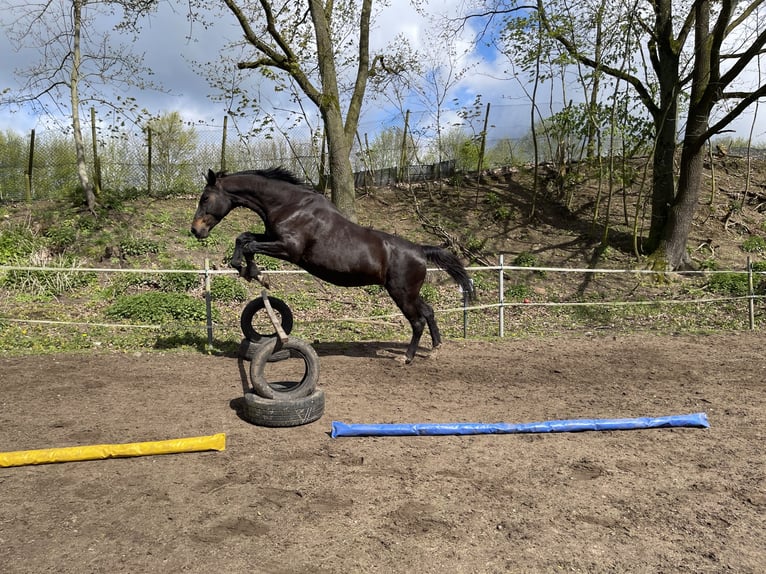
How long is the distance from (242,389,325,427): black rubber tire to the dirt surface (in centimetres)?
9

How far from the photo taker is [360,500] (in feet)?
10.9

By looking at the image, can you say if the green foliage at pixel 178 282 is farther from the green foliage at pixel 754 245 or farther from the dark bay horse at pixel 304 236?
the green foliage at pixel 754 245

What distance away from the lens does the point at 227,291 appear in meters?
10.5

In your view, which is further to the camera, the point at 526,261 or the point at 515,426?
the point at 526,261

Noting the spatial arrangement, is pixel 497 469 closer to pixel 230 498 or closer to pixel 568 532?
pixel 568 532

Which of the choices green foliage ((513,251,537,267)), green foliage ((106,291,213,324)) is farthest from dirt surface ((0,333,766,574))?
green foliage ((513,251,537,267))

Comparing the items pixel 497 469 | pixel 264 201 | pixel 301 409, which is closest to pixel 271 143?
pixel 264 201

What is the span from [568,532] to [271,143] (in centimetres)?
1578

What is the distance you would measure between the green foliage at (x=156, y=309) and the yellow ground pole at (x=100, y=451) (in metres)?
5.48

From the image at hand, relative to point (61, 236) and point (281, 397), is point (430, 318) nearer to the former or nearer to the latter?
point (281, 397)

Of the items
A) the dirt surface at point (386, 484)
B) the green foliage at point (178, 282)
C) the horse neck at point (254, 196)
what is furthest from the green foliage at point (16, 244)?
the horse neck at point (254, 196)

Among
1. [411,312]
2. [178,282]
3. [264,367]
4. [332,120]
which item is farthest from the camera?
[332,120]

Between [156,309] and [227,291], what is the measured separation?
1504 millimetres

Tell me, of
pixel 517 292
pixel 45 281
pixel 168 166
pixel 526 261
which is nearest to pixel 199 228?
pixel 45 281
